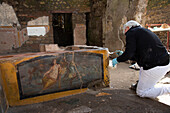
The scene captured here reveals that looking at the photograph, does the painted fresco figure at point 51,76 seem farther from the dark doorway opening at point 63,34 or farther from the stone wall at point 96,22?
the dark doorway opening at point 63,34

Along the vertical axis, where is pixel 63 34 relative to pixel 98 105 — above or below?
above

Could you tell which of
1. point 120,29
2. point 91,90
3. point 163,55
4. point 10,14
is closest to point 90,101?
point 91,90

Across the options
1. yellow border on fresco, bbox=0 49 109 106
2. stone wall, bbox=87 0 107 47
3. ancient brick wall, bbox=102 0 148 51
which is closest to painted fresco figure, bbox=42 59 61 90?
yellow border on fresco, bbox=0 49 109 106

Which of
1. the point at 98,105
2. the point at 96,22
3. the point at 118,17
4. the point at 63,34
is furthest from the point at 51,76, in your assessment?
the point at 63,34

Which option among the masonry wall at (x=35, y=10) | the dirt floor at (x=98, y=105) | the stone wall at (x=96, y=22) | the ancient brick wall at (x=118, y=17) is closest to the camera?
the dirt floor at (x=98, y=105)

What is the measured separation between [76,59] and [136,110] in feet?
3.49

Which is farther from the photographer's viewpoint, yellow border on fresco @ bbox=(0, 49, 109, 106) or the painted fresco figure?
the painted fresco figure

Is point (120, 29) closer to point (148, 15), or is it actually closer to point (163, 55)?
point (163, 55)

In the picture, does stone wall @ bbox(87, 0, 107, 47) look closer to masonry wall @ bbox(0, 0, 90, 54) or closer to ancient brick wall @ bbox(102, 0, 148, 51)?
ancient brick wall @ bbox(102, 0, 148, 51)

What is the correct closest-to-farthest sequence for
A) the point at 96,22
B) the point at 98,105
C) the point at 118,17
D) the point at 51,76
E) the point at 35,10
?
the point at 98,105, the point at 51,76, the point at 118,17, the point at 35,10, the point at 96,22

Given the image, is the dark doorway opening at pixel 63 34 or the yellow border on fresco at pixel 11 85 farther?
the dark doorway opening at pixel 63 34

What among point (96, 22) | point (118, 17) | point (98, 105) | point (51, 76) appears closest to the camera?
point (98, 105)

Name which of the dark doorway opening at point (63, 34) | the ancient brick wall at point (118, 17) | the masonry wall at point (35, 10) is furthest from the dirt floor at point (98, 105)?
the dark doorway opening at point (63, 34)

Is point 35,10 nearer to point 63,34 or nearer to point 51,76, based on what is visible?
point 63,34
